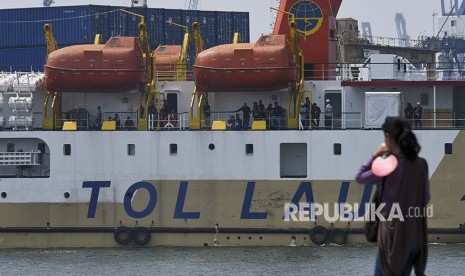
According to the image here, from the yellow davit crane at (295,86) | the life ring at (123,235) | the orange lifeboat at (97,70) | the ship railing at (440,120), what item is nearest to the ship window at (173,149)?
the life ring at (123,235)

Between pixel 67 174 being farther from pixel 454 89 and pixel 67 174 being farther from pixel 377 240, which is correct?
pixel 377 240

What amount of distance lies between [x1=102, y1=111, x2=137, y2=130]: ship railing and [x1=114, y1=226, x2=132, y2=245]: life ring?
2.79 meters

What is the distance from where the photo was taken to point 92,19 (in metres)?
52.1

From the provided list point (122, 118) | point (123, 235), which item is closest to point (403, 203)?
point (123, 235)

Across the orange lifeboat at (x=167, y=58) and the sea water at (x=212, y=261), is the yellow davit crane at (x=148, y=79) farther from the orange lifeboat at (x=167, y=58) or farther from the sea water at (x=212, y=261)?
the sea water at (x=212, y=261)

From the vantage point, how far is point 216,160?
1165 inches

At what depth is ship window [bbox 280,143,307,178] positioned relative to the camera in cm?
2977

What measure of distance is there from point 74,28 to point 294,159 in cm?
2392

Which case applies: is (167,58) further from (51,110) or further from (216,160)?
(216,160)

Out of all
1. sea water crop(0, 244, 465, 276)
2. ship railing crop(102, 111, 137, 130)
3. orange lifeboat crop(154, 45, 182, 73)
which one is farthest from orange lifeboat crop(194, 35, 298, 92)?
sea water crop(0, 244, 465, 276)

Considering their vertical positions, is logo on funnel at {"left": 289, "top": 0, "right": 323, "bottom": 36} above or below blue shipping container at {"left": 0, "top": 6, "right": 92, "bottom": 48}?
below

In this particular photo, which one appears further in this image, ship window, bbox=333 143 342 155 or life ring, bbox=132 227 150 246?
life ring, bbox=132 227 150 246

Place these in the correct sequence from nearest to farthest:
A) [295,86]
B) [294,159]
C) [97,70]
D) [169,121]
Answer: [294,159], [169,121], [295,86], [97,70]

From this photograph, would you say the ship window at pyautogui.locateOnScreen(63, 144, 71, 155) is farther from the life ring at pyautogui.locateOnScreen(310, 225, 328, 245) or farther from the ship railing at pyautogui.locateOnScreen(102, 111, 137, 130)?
the life ring at pyautogui.locateOnScreen(310, 225, 328, 245)
